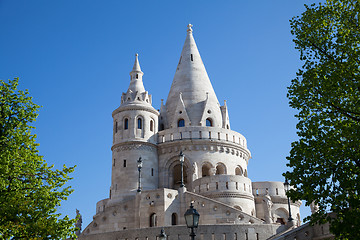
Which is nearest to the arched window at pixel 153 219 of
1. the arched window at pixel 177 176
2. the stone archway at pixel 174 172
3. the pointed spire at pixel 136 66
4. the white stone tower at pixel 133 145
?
the white stone tower at pixel 133 145

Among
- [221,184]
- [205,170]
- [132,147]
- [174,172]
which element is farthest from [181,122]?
[221,184]

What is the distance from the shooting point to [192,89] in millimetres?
47656

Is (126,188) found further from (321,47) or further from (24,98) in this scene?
(321,47)

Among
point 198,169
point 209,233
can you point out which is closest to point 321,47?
point 209,233

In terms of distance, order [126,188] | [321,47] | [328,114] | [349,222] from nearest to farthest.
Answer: [349,222] → [328,114] → [321,47] → [126,188]

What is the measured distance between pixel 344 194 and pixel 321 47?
6114mm

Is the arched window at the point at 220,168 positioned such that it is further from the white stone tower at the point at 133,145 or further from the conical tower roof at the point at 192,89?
the white stone tower at the point at 133,145

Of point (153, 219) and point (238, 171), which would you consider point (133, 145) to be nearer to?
point (153, 219)

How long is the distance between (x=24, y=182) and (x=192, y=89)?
99.0ft

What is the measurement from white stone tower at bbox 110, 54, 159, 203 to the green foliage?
24.5m

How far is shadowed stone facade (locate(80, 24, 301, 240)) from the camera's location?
Result: 34562mm

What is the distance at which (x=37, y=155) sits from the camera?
19891 mm

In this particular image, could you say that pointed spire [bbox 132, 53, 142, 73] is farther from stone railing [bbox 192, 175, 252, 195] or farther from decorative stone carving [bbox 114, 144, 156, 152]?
stone railing [bbox 192, 175, 252, 195]

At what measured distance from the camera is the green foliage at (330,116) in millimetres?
15695
